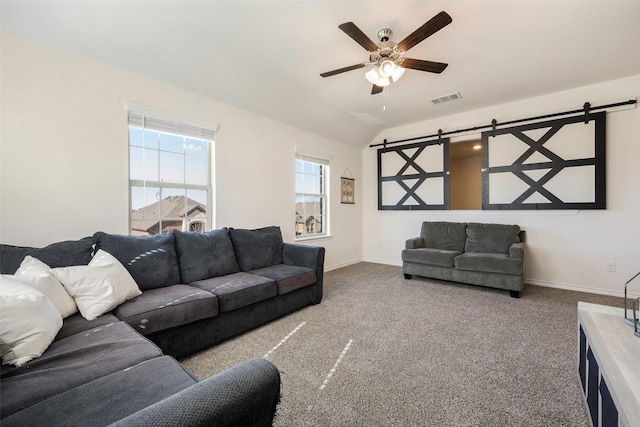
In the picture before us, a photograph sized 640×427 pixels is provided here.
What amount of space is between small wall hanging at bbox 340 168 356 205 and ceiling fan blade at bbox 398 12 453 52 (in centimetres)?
316

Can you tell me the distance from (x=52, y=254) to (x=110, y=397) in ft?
4.93

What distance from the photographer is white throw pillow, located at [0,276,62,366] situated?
115cm

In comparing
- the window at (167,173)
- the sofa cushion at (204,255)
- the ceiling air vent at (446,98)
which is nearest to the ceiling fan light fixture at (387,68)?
the ceiling air vent at (446,98)

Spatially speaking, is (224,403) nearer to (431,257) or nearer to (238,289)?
(238,289)

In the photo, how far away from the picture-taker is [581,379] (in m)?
1.62

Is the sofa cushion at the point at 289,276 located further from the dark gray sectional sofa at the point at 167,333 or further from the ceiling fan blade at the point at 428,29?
the ceiling fan blade at the point at 428,29

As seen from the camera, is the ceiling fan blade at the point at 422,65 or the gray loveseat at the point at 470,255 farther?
the gray loveseat at the point at 470,255

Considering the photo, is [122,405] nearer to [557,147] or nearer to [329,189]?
[329,189]

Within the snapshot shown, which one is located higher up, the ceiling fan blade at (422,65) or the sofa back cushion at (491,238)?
the ceiling fan blade at (422,65)

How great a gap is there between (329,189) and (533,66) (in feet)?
10.6

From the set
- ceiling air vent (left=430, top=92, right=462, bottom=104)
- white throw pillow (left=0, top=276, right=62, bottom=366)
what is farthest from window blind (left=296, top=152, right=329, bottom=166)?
white throw pillow (left=0, top=276, right=62, bottom=366)

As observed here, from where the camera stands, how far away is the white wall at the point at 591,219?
3332 mm

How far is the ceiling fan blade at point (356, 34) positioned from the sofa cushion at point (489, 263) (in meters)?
2.92

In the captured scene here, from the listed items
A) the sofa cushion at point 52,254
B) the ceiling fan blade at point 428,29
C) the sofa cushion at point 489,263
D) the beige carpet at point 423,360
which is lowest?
the beige carpet at point 423,360
